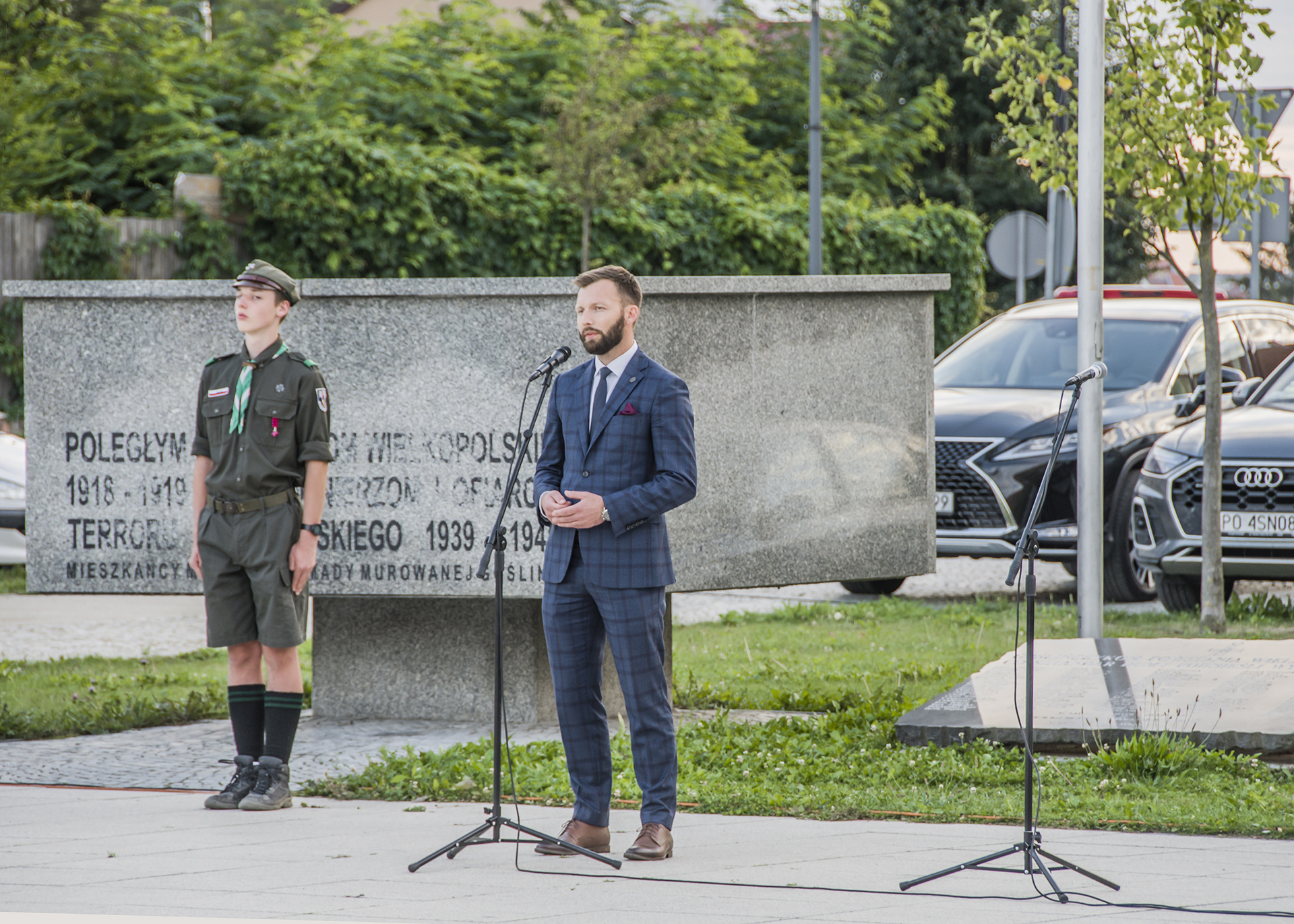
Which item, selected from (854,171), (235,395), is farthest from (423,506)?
(854,171)

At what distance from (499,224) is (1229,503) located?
10.9 m

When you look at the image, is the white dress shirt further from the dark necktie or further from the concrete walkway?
the concrete walkway

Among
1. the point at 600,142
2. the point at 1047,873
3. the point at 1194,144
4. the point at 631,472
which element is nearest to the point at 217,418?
the point at 631,472

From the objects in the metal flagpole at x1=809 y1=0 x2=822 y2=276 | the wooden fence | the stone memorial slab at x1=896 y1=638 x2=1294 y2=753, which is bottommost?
the stone memorial slab at x1=896 y1=638 x2=1294 y2=753

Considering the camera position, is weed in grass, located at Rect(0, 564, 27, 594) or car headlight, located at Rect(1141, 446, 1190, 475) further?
weed in grass, located at Rect(0, 564, 27, 594)

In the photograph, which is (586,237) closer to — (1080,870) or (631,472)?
(631,472)

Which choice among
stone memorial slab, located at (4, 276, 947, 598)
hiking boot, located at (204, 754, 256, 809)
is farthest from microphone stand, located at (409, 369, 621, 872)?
stone memorial slab, located at (4, 276, 947, 598)

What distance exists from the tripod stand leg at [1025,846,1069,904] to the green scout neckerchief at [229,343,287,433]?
309cm

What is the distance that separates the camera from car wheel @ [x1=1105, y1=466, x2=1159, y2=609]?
11.2 m

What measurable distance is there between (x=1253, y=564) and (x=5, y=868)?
284 inches

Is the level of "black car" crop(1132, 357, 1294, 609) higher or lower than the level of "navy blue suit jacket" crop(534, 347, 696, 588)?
lower

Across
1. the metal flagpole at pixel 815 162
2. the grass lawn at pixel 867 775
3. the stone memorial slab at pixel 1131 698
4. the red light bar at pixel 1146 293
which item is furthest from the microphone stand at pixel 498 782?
the metal flagpole at pixel 815 162

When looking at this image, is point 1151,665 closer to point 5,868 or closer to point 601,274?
point 601,274

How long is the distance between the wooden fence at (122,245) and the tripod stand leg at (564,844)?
41.7 ft
